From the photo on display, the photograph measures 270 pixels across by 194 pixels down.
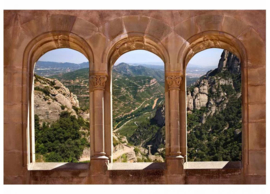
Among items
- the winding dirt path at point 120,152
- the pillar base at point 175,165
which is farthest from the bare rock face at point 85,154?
the pillar base at point 175,165

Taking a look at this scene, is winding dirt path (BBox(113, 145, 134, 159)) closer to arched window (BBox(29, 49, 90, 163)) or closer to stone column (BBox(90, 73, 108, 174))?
arched window (BBox(29, 49, 90, 163))

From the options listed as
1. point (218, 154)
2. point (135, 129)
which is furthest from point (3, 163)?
point (135, 129)

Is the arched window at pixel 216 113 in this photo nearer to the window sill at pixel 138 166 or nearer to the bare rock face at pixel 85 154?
the bare rock face at pixel 85 154

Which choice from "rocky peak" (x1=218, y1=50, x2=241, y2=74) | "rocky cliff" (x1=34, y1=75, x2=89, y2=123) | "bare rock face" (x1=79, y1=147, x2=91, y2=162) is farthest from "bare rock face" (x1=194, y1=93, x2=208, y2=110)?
"bare rock face" (x1=79, y1=147, x2=91, y2=162)

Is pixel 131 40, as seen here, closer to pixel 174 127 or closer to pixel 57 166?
pixel 174 127

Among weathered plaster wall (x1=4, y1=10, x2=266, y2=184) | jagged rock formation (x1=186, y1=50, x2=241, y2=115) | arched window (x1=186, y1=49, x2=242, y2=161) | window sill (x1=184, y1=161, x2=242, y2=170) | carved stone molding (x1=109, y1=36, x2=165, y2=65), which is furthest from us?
jagged rock formation (x1=186, y1=50, x2=241, y2=115)

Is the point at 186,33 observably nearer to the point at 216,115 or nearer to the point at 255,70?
the point at 255,70
